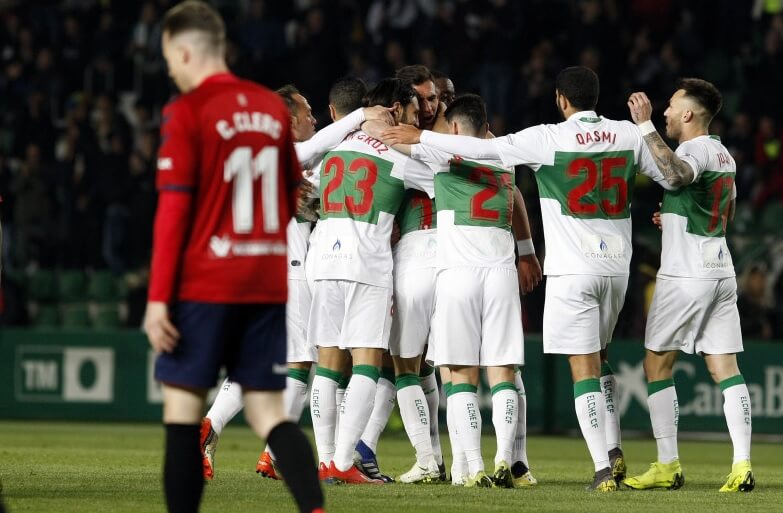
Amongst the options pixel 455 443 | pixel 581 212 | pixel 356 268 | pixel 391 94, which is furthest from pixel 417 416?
pixel 391 94

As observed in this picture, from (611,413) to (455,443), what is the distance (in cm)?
114

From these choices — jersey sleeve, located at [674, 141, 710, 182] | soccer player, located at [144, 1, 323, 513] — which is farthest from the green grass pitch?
jersey sleeve, located at [674, 141, 710, 182]

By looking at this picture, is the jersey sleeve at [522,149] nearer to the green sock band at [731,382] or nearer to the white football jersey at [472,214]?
the white football jersey at [472,214]

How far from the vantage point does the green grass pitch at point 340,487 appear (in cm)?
800

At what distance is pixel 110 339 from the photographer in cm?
1803

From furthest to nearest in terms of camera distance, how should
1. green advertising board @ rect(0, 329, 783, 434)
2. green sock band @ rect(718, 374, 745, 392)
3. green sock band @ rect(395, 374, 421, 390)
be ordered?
green advertising board @ rect(0, 329, 783, 434), green sock band @ rect(395, 374, 421, 390), green sock band @ rect(718, 374, 745, 392)

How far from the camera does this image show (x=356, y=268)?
9469 mm

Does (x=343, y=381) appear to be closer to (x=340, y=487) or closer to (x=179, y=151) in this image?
(x=340, y=487)

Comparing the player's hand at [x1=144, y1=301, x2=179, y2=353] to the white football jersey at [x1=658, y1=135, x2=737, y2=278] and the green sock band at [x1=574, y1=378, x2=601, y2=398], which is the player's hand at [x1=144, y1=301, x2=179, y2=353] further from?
the white football jersey at [x1=658, y1=135, x2=737, y2=278]

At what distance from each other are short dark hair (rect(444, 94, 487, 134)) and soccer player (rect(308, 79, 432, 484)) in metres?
0.34

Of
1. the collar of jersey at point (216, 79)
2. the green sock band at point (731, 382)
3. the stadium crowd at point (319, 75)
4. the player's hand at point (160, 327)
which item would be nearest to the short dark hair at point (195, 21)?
the collar of jersey at point (216, 79)

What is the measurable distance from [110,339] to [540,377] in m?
5.48

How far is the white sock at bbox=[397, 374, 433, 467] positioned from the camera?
973 centimetres

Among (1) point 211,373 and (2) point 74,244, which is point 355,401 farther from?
(2) point 74,244
